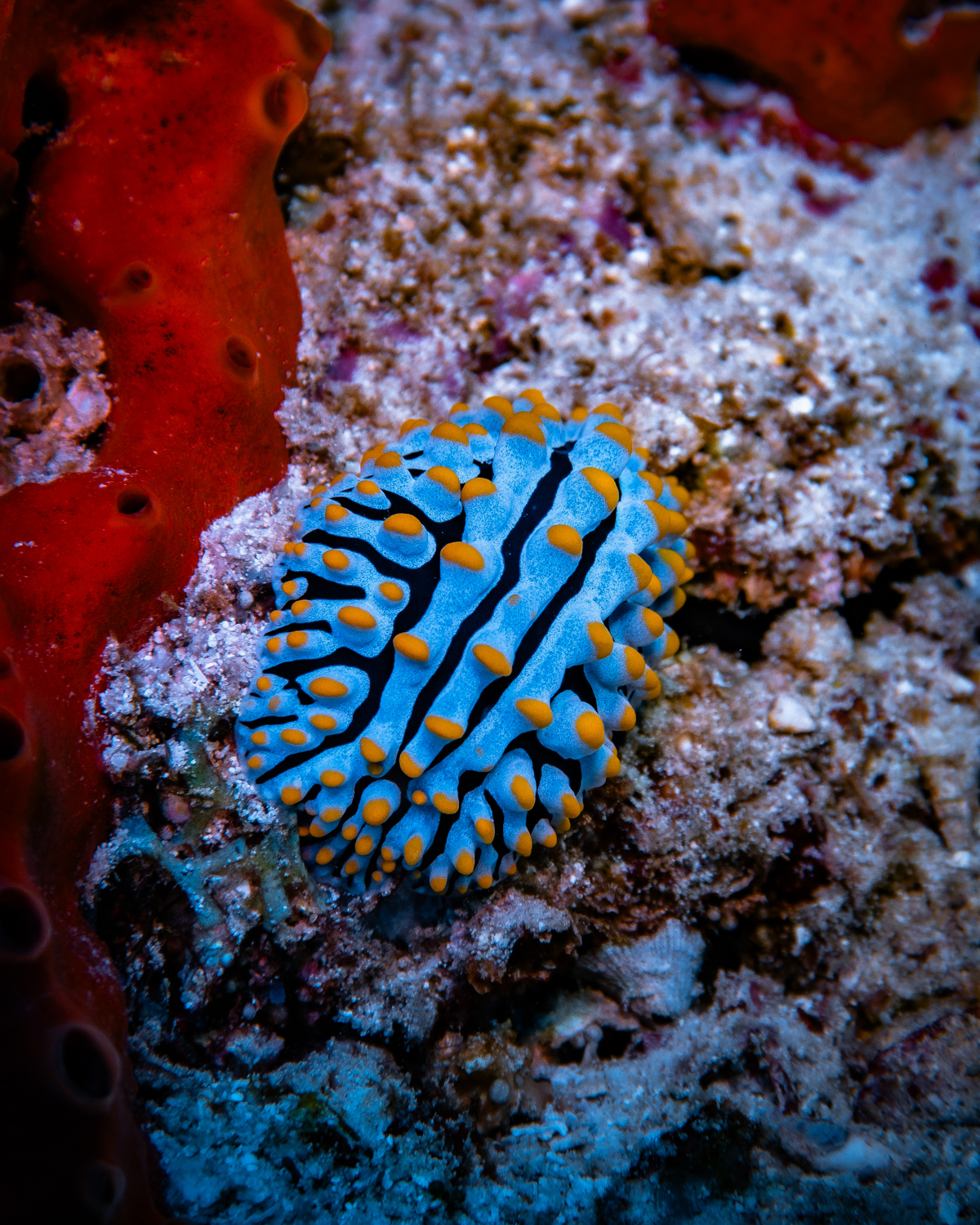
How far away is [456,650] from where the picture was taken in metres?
2.41

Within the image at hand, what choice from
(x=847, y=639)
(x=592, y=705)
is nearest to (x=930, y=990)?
(x=847, y=639)

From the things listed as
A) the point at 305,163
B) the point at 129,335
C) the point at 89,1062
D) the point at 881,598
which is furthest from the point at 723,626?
the point at 305,163

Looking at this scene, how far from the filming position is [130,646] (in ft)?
8.37

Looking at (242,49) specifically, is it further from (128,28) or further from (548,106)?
(548,106)

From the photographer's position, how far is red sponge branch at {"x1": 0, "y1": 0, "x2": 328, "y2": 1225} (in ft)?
7.39

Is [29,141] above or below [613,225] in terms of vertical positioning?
below

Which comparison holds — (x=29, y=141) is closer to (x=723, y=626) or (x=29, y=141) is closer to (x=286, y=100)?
(x=286, y=100)

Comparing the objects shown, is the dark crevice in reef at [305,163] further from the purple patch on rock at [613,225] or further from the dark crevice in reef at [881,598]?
the dark crevice in reef at [881,598]

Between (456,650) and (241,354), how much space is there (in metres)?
1.47

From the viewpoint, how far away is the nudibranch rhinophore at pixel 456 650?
240cm

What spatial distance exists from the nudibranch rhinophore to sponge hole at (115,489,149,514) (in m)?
0.53

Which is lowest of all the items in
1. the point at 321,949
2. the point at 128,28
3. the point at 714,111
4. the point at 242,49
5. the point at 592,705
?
the point at 321,949

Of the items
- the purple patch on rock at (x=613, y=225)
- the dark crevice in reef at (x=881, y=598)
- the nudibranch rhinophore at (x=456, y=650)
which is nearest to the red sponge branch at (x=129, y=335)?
the nudibranch rhinophore at (x=456, y=650)

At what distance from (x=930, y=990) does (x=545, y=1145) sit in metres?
2.03
